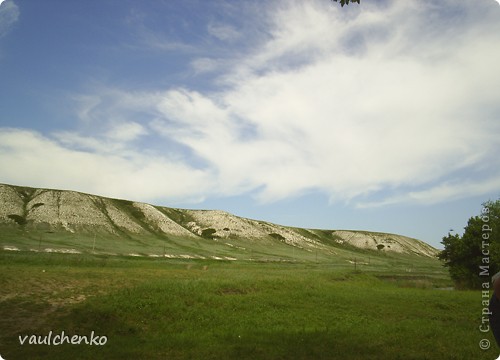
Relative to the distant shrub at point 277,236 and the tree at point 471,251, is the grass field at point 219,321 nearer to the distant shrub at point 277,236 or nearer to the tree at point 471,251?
the tree at point 471,251

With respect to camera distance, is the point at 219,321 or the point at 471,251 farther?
the point at 471,251

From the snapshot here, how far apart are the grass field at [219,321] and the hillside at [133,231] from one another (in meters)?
46.6

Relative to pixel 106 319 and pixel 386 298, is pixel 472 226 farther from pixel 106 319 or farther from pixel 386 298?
pixel 106 319

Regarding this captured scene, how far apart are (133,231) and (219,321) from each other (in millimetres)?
94829

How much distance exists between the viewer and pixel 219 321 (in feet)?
67.3

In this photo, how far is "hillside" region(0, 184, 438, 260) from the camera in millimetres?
78688

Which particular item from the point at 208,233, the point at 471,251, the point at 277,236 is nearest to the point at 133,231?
the point at 208,233

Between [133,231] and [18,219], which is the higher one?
[18,219]

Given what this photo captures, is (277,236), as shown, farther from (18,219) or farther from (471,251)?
(471,251)

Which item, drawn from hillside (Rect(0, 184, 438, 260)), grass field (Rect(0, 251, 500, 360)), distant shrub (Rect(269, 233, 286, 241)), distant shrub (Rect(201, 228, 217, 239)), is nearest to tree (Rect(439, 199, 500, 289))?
grass field (Rect(0, 251, 500, 360))

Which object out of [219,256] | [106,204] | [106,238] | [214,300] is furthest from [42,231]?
[214,300]

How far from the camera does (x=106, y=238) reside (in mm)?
92250

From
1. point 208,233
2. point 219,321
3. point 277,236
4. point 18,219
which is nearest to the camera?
point 219,321

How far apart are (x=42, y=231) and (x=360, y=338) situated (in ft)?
299
